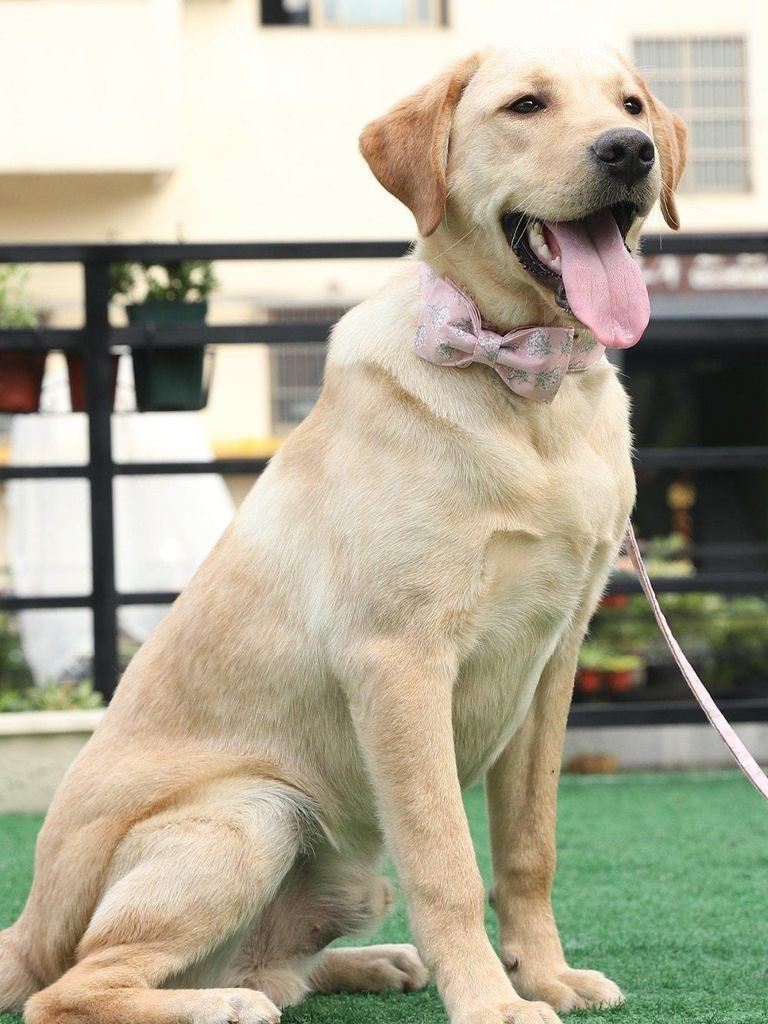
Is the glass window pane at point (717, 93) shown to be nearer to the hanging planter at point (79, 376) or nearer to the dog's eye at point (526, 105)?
the hanging planter at point (79, 376)

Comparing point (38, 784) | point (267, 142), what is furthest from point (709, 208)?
point (38, 784)

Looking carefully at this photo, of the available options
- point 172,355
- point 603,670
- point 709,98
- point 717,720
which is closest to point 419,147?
point 717,720

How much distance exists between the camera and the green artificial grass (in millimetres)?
2582

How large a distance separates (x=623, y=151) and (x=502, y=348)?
0.37 m

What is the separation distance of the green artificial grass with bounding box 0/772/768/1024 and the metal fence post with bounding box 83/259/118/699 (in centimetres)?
66

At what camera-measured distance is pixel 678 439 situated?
43.2ft

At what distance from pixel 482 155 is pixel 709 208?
12874mm

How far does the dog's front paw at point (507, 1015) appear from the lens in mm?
2178

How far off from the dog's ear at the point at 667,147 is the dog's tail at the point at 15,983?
5.75 feet

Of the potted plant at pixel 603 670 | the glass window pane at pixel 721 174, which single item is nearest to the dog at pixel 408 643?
the potted plant at pixel 603 670

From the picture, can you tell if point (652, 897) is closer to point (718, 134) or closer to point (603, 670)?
point (603, 670)

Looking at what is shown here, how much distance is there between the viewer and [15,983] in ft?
8.41

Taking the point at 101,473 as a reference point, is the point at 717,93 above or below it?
above

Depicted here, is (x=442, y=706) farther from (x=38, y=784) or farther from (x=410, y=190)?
(x=38, y=784)
